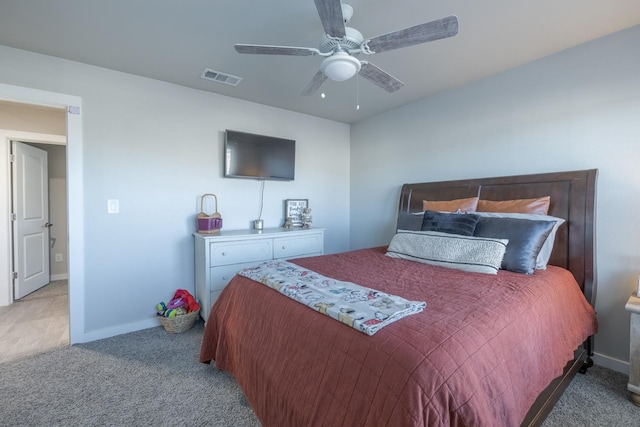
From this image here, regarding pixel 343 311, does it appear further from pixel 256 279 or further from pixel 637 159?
pixel 637 159

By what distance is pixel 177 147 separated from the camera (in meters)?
2.94

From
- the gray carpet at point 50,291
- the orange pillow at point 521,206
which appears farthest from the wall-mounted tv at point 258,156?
the gray carpet at point 50,291

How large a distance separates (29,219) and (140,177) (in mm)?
2299

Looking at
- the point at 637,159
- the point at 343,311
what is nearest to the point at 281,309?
the point at 343,311

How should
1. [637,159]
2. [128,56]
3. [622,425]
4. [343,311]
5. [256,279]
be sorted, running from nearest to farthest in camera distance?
[343,311]
[622,425]
[256,279]
[637,159]
[128,56]

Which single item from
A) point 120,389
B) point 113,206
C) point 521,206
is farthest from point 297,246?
point 521,206

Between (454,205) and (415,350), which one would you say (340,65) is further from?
(454,205)

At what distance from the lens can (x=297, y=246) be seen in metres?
3.34

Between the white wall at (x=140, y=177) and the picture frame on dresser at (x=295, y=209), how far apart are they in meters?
0.42

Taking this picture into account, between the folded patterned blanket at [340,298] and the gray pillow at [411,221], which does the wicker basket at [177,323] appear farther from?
→ the gray pillow at [411,221]

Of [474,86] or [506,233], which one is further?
[474,86]

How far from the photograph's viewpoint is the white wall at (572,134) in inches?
78.8

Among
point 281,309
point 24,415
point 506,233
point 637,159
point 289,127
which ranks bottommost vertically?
point 24,415

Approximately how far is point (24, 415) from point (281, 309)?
168cm
